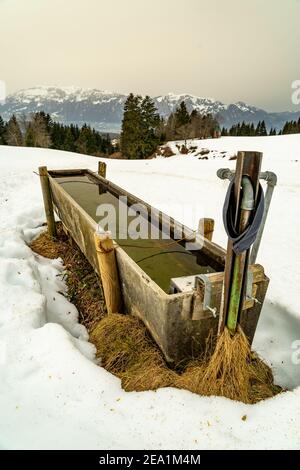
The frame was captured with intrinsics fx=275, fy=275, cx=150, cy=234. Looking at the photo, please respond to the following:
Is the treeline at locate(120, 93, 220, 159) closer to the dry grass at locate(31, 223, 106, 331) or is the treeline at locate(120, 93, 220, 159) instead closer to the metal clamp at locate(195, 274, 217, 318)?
the dry grass at locate(31, 223, 106, 331)

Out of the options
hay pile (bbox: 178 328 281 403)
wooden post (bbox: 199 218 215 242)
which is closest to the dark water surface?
wooden post (bbox: 199 218 215 242)

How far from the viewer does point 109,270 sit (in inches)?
127

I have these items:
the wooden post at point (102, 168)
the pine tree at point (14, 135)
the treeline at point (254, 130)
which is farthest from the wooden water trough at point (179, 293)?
the treeline at point (254, 130)

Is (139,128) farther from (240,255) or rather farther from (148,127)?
(240,255)

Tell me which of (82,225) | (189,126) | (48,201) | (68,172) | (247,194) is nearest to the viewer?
(247,194)

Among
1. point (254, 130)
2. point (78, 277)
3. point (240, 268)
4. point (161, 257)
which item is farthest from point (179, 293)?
point (254, 130)

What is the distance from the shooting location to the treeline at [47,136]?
41.7 metres

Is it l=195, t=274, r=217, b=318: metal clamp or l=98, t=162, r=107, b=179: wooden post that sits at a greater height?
l=98, t=162, r=107, b=179: wooden post

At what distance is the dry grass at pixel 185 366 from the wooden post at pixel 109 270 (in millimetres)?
253

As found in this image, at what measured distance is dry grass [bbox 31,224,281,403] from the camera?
2283 mm

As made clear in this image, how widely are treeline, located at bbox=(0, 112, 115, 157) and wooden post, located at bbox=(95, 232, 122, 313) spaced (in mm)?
43504

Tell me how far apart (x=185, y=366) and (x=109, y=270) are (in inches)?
51.7

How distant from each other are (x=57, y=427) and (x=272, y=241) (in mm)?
5668
